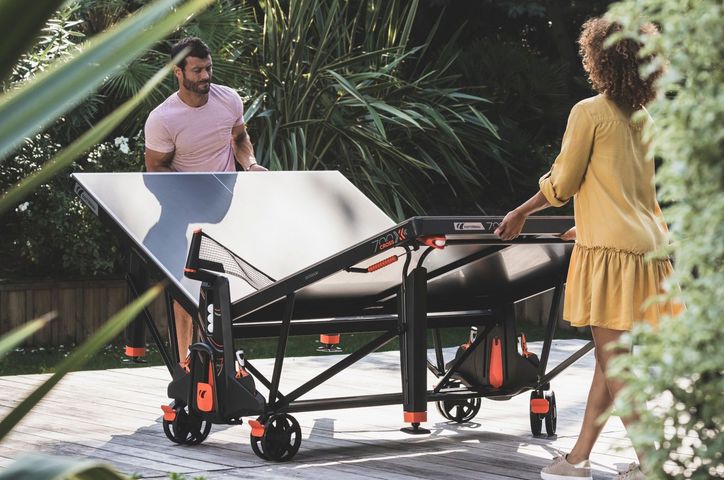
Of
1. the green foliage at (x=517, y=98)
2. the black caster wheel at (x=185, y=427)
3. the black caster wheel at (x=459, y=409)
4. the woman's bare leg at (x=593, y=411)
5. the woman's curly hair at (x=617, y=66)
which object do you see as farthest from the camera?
the green foliage at (x=517, y=98)

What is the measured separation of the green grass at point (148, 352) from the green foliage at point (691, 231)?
6129 millimetres

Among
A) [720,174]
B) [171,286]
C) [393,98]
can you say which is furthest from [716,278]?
[393,98]

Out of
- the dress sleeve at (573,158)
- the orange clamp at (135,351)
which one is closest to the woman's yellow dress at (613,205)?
the dress sleeve at (573,158)

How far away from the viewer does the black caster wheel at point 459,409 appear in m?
5.43

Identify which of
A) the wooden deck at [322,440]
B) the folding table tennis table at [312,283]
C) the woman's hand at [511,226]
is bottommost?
the wooden deck at [322,440]

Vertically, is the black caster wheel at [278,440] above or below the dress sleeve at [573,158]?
below

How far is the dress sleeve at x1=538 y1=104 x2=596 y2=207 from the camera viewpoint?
12.7ft

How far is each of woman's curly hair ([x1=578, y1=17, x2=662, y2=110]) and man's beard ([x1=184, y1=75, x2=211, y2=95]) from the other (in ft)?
7.27

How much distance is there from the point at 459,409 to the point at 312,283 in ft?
4.56

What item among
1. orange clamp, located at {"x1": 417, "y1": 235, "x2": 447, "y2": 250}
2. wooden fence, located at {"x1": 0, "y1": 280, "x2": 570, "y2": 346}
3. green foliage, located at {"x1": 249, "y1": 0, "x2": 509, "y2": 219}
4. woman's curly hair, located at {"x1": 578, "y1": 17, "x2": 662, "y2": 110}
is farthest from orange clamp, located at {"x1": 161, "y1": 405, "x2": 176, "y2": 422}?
green foliage, located at {"x1": 249, "y1": 0, "x2": 509, "y2": 219}

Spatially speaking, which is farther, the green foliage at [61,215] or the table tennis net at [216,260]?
the green foliage at [61,215]

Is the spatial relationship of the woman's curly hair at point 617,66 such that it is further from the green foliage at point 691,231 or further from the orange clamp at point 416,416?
the green foliage at point 691,231

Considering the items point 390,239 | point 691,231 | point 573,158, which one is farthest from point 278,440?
point 691,231

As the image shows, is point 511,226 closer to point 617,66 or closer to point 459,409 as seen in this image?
point 617,66
